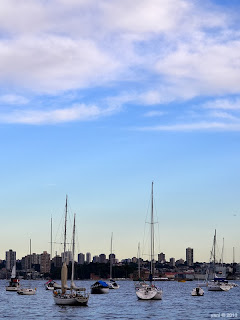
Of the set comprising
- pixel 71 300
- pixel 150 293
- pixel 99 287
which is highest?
pixel 150 293

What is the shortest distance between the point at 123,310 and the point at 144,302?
50.1 feet

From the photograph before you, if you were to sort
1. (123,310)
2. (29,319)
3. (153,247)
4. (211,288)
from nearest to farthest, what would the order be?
(29,319), (123,310), (153,247), (211,288)

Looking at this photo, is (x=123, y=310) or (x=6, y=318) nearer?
(x=6, y=318)

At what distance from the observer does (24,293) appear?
16650 cm

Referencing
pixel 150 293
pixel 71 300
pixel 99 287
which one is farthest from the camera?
pixel 99 287

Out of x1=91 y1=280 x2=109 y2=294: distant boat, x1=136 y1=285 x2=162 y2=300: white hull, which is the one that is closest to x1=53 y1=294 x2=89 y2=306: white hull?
x1=136 y1=285 x2=162 y2=300: white hull

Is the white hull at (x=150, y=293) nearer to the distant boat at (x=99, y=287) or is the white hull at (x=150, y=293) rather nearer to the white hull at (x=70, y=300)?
the white hull at (x=70, y=300)

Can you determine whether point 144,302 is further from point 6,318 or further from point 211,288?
point 211,288

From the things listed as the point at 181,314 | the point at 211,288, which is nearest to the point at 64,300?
the point at 181,314

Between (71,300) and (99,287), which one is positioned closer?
(71,300)

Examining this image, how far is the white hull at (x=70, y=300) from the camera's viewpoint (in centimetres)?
10181

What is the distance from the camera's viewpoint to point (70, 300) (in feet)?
334

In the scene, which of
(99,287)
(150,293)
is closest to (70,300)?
(150,293)

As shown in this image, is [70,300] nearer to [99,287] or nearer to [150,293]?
[150,293]
